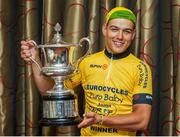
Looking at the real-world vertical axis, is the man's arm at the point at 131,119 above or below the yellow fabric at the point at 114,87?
below

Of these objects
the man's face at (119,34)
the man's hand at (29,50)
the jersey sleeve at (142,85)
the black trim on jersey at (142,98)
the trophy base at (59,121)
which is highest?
the man's face at (119,34)

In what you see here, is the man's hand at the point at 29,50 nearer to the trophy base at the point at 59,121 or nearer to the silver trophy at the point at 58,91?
the silver trophy at the point at 58,91

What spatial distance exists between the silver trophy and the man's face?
0.53 ft

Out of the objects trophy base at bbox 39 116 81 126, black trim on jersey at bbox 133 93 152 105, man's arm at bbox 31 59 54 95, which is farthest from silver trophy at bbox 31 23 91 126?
black trim on jersey at bbox 133 93 152 105

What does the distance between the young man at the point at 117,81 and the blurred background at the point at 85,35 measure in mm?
138

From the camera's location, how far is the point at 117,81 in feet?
4.65

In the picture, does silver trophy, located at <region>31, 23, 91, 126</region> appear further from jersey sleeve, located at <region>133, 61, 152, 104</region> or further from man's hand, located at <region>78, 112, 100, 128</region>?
jersey sleeve, located at <region>133, 61, 152, 104</region>

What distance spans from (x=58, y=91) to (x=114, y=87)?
8.7 inches

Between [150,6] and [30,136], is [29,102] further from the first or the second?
[150,6]

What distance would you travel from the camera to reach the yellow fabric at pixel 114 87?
1.41 metres

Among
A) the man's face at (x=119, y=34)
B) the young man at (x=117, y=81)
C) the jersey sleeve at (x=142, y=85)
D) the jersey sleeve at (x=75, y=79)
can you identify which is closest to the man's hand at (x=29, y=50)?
the young man at (x=117, y=81)

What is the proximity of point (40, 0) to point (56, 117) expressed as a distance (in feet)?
2.03

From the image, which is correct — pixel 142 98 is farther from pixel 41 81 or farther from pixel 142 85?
pixel 41 81

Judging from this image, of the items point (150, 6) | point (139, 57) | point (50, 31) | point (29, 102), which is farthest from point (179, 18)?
point (29, 102)
